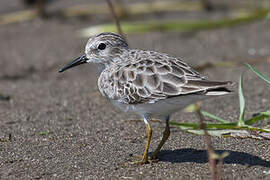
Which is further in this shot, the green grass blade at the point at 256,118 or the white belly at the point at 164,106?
the green grass blade at the point at 256,118

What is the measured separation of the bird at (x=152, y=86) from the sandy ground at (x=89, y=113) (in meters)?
0.45

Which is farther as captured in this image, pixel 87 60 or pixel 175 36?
pixel 175 36

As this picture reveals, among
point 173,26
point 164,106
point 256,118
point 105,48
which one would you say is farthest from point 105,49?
point 173,26

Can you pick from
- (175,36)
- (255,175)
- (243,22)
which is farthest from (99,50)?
(243,22)

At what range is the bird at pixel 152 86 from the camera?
4.75 metres

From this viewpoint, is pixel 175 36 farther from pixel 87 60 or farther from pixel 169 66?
pixel 169 66

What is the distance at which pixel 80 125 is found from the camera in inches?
246

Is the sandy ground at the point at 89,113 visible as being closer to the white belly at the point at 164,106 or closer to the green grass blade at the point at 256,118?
the green grass blade at the point at 256,118

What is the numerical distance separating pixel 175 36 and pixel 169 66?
523cm

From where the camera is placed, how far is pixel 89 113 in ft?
22.3

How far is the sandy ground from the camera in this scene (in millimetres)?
4867

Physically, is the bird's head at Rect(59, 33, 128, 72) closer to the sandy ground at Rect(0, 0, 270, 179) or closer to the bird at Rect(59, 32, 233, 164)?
the bird at Rect(59, 32, 233, 164)

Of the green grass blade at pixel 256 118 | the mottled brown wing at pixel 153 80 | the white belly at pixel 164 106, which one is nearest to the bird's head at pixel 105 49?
the mottled brown wing at pixel 153 80

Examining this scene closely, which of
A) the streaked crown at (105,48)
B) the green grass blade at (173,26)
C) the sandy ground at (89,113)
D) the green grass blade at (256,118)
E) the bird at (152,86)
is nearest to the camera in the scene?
Answer: the bird at (152,86)
